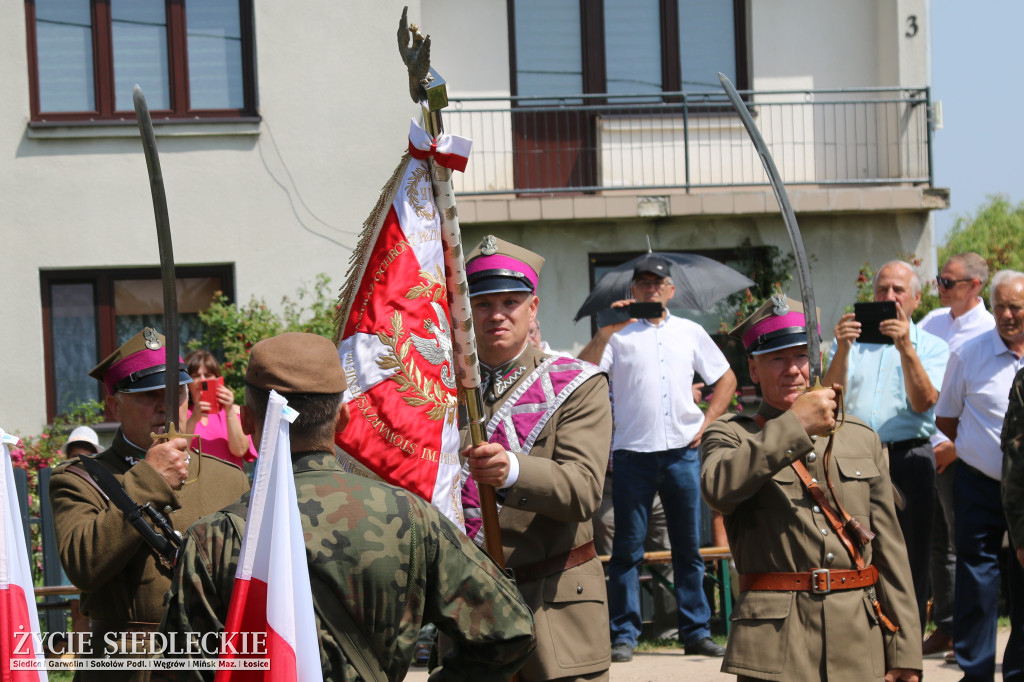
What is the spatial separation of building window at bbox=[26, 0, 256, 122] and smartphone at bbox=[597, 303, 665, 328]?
18.8 ft

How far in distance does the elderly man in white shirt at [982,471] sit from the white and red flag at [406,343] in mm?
3576

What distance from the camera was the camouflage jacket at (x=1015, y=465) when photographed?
5156 mm

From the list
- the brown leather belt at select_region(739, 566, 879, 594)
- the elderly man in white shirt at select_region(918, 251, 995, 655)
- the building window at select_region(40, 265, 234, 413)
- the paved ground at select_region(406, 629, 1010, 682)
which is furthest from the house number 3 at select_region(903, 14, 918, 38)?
the brown leather belt at select_region(739, 566, 879, 594)

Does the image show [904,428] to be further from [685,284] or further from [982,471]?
[685,284]

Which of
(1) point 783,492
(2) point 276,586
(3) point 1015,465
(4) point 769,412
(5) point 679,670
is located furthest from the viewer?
(5) point 679,670

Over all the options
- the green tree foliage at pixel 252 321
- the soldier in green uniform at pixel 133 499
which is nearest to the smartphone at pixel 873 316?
the soldier in green uniform at pixel 133 499

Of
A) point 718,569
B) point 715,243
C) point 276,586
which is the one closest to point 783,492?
point 276,586

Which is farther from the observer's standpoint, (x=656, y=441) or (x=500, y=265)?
(x=656, y=441)

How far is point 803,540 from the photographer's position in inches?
166

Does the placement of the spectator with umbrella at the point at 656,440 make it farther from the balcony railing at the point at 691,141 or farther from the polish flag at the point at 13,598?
the balcony railing at the point at 691,141

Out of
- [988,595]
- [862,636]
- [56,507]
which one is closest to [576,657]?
[862,636]

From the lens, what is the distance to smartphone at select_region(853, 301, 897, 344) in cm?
587

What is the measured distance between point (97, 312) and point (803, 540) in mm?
9653

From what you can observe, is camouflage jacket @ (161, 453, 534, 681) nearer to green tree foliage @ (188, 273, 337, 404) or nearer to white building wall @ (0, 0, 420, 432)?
green tree foliage @ (188, 273, 337, 404)
